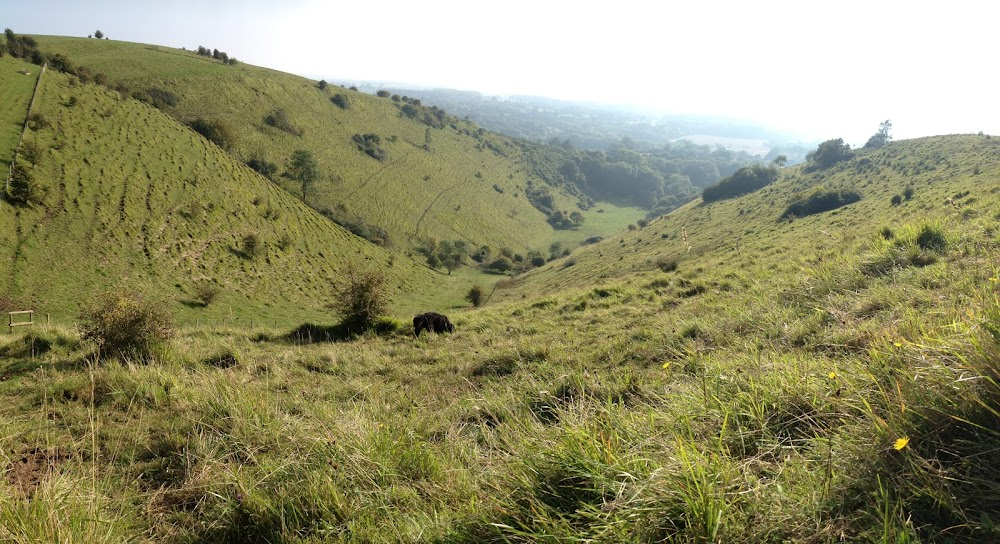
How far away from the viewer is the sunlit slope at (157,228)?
29.6m

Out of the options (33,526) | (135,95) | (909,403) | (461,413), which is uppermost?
(135,95)

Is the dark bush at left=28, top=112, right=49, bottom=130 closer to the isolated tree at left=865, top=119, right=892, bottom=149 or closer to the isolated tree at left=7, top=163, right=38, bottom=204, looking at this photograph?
the isolated tree at left=7, top=163, right=38, bottom=204

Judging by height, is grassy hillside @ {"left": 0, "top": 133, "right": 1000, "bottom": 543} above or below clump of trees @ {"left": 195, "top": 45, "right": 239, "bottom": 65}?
below

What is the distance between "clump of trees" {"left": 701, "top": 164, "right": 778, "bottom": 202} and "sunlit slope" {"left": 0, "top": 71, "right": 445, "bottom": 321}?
68.6 metres

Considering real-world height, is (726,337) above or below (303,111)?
below

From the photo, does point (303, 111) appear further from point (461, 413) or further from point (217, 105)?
point (461, 413)

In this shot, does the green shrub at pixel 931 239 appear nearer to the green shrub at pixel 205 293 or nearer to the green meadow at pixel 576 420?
the green meadow at pixel 576 420

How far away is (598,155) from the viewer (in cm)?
19050

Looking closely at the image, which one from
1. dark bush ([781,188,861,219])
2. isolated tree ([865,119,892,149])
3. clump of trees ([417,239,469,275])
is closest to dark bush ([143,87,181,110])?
clump of trees ([417,239,469,275])

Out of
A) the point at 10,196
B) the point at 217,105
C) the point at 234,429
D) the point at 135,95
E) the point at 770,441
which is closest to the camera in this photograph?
the point at 770,441

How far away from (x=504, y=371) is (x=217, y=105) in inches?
3669

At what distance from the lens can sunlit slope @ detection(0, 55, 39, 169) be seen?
117ft

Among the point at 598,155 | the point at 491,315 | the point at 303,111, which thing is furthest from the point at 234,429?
the point at 598,155

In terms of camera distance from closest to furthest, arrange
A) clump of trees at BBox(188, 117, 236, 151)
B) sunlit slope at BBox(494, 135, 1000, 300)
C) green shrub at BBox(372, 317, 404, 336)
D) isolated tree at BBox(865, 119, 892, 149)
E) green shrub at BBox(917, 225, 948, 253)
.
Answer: green shrub at BBox(917, 225, 948, 253) → green shrub at BBox(372, 317, 404, 336) → sunlit slope at BBox(494, 135, 1000, 300) → clump of trees at BBox(188, 117, 236, 151) → isolated tree at BBox(865, 119, 892, 149)
